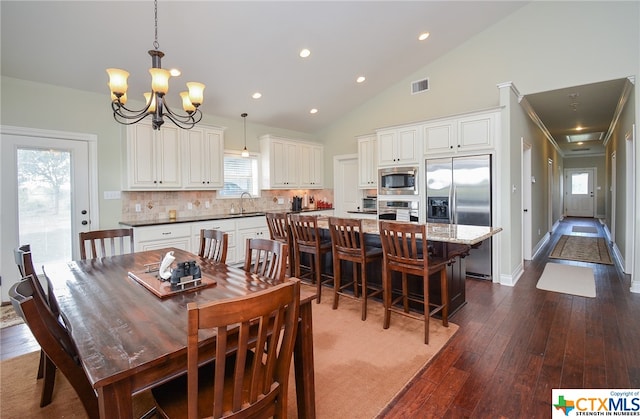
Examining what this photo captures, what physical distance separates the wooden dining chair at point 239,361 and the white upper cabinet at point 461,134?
162 inches

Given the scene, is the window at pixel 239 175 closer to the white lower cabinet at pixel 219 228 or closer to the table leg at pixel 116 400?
the white lower cabinet at pixel 219 228

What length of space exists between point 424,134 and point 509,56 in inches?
69.9

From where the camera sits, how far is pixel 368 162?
6.15 m

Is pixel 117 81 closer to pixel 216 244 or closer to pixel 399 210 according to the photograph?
pixel 216 244

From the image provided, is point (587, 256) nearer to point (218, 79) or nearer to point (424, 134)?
point (424, 134)

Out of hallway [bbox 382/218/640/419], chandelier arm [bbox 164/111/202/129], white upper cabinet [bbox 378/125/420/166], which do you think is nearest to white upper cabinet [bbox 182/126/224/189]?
chandelier arm [bbox 164/111/202/129]

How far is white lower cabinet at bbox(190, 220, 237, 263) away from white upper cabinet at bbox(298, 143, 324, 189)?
208cm

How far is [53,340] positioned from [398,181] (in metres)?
4.80

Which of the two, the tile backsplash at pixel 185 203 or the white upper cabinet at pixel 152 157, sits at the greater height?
the white upper cabinet at pixel 152 157

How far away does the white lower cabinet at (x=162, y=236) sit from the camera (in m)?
4.04

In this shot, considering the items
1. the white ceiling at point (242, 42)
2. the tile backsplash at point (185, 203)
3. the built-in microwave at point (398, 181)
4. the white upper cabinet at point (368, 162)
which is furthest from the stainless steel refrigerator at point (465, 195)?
the tile backsplash at point (185, 203)

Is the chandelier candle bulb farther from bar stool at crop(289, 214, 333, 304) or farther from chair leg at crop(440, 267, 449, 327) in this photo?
chair leg at crop(440, 267, 449, 327)

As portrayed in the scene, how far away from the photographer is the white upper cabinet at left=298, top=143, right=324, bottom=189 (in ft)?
21.8

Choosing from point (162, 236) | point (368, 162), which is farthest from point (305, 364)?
point (368, 162)
